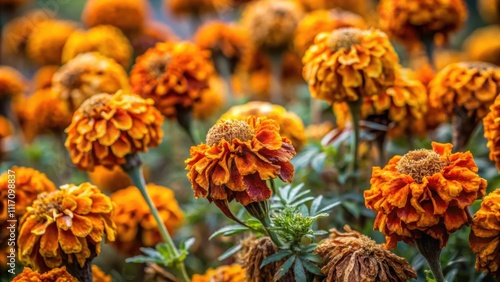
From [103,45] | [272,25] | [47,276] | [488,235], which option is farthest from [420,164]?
[103,45]

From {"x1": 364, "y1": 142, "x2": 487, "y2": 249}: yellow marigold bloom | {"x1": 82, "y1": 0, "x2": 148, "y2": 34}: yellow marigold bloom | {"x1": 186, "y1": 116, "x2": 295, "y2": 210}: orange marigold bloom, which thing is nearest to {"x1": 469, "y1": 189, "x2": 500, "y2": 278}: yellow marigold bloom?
{"x1": 364, "y1": 142, "x2": 487, "y2": 249}: yellow marigold bloom

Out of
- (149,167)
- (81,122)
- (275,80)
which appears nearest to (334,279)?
(81,122)

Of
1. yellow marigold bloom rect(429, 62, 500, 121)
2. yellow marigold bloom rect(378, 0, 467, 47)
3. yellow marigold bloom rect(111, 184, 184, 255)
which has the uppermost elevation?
yellow marigold bloom rect(378, 0, 467, 47)

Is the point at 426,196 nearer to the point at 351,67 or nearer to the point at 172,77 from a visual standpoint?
the point at 351,67

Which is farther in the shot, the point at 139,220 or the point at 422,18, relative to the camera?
the point at 422,18

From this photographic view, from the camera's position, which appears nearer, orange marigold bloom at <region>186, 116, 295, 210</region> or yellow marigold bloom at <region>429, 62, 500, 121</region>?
orange marigold bloom at <region>186, 116, 295, 210</region>

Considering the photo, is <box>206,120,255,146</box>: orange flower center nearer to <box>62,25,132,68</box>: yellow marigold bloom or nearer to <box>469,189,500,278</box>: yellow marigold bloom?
<box>469,189,500,278</box>: yellow marigold bloom
